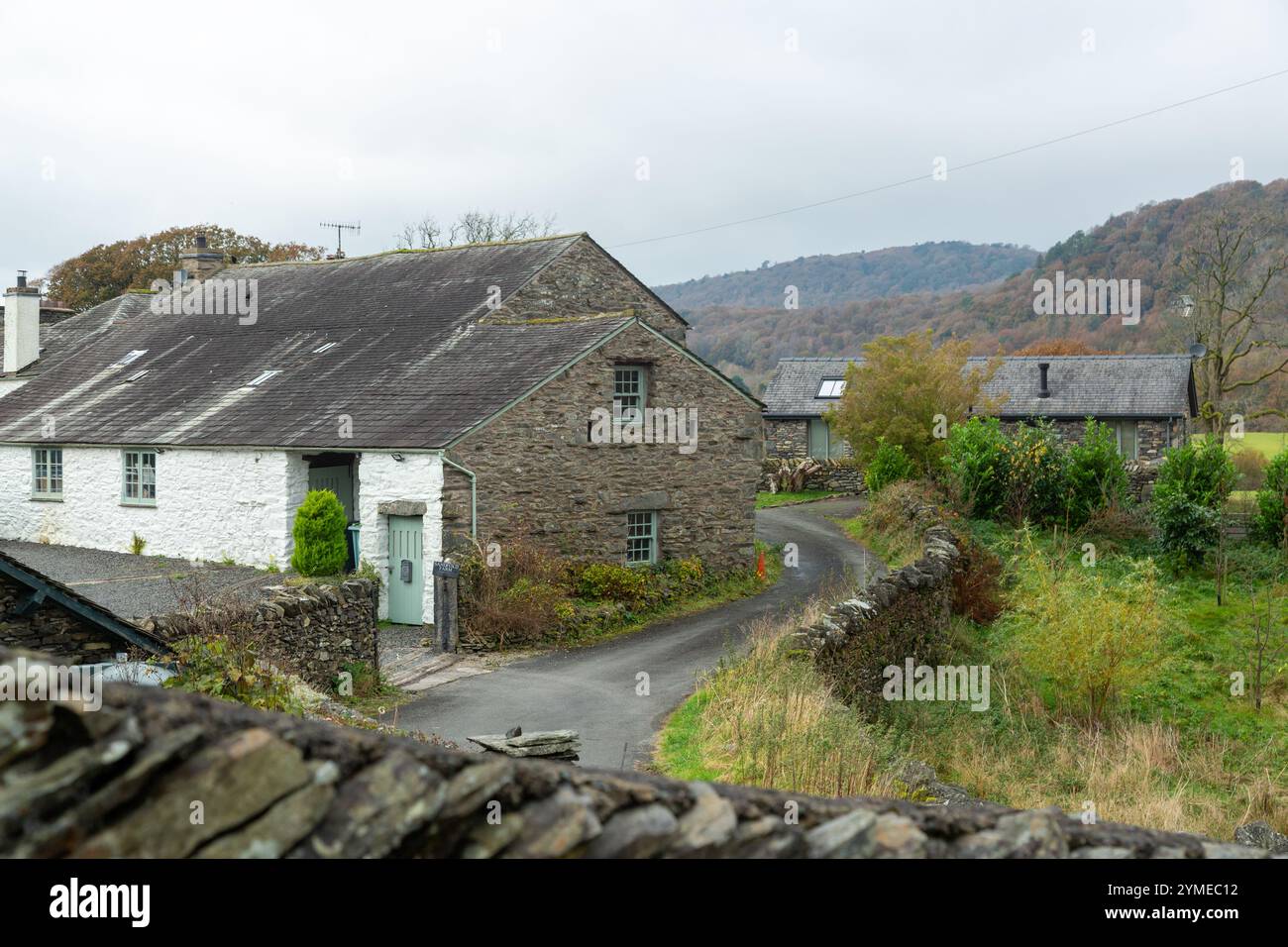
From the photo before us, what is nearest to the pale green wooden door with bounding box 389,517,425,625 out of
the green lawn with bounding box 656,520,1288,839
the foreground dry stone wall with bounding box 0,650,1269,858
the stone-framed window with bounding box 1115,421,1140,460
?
the green lawn with bounding box 656,520,1288,839

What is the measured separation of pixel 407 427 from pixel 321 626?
6.04 metres

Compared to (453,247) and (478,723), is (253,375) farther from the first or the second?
(478,723)

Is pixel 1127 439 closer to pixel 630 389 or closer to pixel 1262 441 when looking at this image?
pixel 1262 441

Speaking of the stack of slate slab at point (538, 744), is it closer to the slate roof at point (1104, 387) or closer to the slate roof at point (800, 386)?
the slate roof at point (1104, 387)

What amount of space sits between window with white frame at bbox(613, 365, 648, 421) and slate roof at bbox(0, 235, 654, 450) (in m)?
1.12

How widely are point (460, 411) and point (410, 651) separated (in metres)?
4.61

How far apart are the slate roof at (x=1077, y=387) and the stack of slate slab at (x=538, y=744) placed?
33.8 meters

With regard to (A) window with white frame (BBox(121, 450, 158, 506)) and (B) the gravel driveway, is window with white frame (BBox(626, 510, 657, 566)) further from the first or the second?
(A) window with white frame (BBox(121, 450, 158, 506))

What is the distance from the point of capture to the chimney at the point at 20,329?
109 feet

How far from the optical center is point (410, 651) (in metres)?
19.2

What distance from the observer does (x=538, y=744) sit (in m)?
10.6

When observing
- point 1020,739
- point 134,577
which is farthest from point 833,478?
point 1020,739

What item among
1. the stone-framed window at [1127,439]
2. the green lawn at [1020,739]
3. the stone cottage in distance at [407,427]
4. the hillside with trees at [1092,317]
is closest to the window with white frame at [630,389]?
the stone cottage in distance at [407,427]
